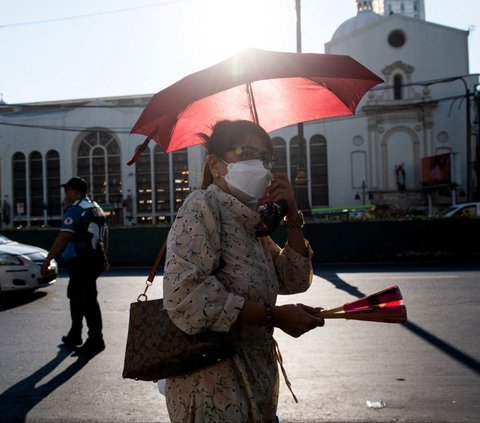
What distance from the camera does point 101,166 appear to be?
47.6 metres

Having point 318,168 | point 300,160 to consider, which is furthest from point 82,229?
point 318,168

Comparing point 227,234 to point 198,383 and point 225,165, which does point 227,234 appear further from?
point 198,383

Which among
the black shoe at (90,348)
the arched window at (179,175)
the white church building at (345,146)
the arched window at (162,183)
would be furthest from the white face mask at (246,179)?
the arched window at (162,183)

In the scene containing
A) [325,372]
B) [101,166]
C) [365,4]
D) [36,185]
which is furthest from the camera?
[365,4]

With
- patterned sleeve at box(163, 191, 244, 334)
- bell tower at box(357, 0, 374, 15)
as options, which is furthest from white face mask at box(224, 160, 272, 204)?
bell tower at box(357, 0, 374, 15)

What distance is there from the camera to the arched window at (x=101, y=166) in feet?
155

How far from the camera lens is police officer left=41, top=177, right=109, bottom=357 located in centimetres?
597

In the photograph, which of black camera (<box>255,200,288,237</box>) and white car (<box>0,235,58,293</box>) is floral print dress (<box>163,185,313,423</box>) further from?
white car (<box>0,235,58,293</box>)

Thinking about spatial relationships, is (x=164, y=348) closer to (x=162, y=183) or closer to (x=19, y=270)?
(x=19, y=270)

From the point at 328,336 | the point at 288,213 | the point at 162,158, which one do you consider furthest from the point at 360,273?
the point at 162,158

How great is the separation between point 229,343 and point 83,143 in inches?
1903

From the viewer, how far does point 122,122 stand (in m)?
45.2

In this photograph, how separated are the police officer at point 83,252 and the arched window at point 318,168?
3953cm

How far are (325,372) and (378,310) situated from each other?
11.9 feet
